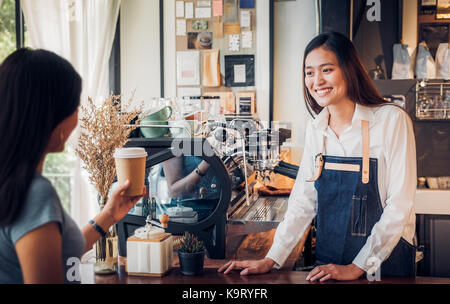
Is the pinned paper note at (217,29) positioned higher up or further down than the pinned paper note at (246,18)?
further down

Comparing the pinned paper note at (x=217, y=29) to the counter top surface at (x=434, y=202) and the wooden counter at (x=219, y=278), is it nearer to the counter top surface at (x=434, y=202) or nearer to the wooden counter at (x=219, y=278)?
the counter top surface at (x=434, y=202)

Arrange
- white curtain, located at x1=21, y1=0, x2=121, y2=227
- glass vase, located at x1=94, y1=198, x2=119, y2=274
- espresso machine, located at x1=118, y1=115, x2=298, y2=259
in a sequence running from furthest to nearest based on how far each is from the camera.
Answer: white curtain, located at x1=21, y1=0, x2=121, y2=227 < espresso machine, located at x1=118, y1=115, x2=298, y2=259 < glass vase, located at x1=94, y1=198, x2=119, y2=274

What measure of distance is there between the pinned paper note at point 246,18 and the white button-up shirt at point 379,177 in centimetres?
286

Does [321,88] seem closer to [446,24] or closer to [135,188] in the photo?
[135,188]

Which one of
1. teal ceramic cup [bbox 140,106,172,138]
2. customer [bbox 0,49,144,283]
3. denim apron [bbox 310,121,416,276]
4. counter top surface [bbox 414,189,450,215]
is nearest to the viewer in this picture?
customer [bbox 0,49,144,283]

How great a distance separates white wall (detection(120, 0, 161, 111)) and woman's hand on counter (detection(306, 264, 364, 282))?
3.53m

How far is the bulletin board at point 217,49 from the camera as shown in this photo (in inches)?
183

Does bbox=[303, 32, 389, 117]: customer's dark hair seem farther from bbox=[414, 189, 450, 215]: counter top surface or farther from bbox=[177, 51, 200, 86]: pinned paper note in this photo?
bbox=[177, 51, 200, 86]: pinned paper note

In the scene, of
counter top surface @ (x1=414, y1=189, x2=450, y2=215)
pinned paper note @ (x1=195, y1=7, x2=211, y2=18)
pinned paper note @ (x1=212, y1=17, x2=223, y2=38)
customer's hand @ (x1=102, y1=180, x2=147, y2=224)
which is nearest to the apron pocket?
customer's hand @ (x1=102, y1=180, x2=147, y2=224)

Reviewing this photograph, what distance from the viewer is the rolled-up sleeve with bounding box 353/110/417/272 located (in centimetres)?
167

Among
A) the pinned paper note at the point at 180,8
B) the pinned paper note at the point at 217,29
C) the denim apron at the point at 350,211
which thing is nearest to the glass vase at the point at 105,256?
the denim apron at the point at 350,211

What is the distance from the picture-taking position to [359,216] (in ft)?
6.04
